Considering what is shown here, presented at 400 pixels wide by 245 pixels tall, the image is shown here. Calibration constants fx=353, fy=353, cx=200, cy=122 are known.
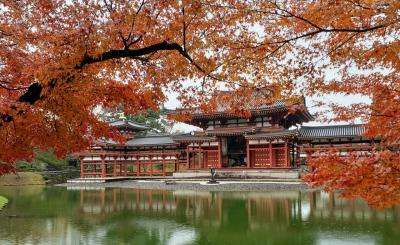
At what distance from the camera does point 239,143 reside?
3159cm

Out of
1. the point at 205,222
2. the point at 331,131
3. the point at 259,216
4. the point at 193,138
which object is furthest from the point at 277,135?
the point at 205,222

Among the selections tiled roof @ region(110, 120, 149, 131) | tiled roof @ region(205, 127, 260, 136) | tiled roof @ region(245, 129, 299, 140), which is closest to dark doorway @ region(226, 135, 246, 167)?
tiled roof @ region(205, 127, 260, 136)

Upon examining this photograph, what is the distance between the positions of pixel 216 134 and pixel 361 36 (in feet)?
81.4

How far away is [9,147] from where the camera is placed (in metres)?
6.67

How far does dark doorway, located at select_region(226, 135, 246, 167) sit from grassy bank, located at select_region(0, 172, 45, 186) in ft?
58.9

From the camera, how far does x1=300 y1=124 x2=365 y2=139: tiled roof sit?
84.9ft

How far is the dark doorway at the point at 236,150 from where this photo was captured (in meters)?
31.1

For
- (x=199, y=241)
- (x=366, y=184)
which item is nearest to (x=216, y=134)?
(x=199, y=241)

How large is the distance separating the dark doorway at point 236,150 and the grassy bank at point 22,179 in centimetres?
1795

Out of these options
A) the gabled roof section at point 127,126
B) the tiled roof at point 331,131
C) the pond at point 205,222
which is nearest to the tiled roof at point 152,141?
the gabled roof section at point 127,126

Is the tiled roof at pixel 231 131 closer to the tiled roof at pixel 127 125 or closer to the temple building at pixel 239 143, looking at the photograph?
the temple building at pixel 239 143

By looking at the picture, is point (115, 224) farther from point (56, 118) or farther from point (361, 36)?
point (361, 36)

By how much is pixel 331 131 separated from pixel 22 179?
2766cm

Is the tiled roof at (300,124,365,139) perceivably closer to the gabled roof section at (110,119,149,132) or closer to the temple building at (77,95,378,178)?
the temple building at (77,95,378,178)
